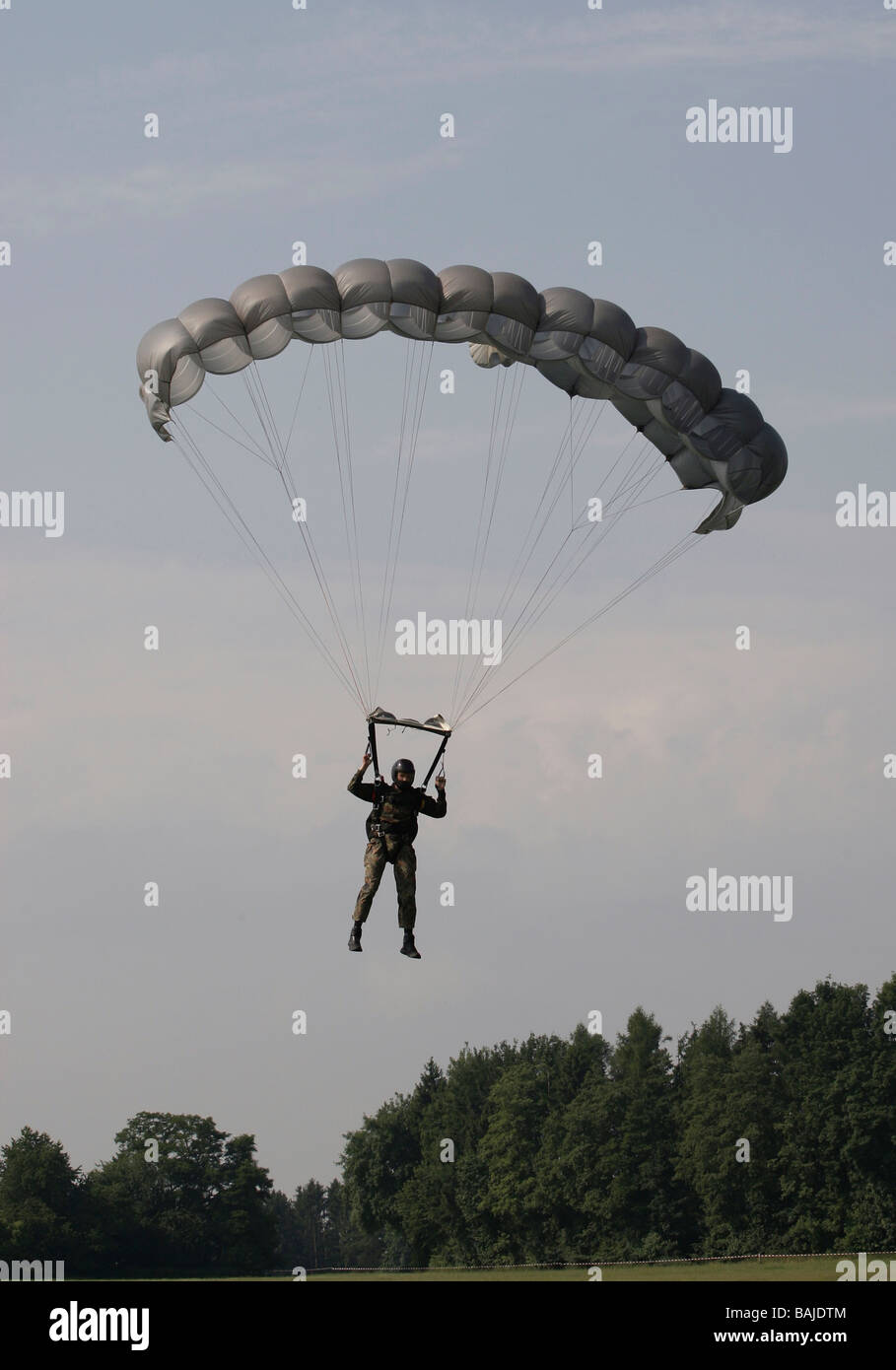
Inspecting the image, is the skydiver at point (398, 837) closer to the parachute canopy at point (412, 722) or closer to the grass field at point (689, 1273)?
the parachute canopy at point (412, 722)

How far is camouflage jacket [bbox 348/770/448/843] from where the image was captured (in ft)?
79.7

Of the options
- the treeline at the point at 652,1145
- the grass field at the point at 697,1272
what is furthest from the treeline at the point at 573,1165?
the grass field at the point at 697,1272

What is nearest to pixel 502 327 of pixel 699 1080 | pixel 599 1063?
pixel 699 1080

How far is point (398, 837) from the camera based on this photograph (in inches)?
961

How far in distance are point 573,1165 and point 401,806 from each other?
48017mm

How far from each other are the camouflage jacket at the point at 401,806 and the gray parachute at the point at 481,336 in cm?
546

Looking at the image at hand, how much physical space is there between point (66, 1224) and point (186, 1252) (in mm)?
5043

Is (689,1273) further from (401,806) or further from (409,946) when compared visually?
(401,806)

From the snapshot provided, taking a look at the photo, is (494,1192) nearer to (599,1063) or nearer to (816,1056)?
(599,1063)

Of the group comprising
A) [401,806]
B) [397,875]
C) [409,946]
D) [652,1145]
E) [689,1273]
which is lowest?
[689,1273]

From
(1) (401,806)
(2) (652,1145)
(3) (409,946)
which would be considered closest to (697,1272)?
(2) (652,1145)

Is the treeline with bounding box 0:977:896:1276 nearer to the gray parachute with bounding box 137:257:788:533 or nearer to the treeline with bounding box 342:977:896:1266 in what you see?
the treeline with bounding box 342:977:896:1266

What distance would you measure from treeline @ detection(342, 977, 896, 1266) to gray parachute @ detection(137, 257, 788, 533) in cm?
3679

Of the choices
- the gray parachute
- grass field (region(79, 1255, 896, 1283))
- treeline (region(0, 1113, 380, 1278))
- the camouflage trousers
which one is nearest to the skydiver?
the camouflage trousers
